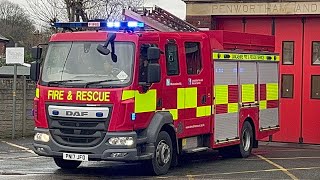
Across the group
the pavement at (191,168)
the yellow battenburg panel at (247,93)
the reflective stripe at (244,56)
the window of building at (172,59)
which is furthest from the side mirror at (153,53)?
→ the yellow battenburg panel at (247,93)

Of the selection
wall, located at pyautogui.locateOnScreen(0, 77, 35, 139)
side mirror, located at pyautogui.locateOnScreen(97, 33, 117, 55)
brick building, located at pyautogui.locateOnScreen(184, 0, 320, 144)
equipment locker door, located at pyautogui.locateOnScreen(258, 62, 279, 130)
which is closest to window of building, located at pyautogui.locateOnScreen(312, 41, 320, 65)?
brick building, located at pyautogui.locateOnScreen(184, 0, 320, 144)

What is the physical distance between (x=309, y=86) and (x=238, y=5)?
3193 millimetres

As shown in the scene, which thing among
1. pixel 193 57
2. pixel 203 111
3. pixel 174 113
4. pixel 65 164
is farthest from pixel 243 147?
pixel 65 164

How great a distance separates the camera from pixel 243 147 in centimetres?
1583

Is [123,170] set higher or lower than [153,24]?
lower

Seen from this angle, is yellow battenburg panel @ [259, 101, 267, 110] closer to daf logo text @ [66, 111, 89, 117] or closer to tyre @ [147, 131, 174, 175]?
tyre @ [147, 131, 174, 175]

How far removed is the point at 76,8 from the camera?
2927 cm

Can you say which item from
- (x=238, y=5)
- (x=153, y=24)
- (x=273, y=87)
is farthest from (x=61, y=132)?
(x=238, y=5)

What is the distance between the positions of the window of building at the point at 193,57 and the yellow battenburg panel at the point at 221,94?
80 cm

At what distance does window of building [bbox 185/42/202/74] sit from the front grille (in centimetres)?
242

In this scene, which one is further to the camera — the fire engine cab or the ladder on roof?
the ladder on roof

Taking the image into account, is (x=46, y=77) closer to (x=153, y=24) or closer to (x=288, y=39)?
(x=153, y=24)

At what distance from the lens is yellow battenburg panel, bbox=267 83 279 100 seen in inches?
662

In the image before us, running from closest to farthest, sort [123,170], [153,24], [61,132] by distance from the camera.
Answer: [61,132], [123,170], [153,24]
